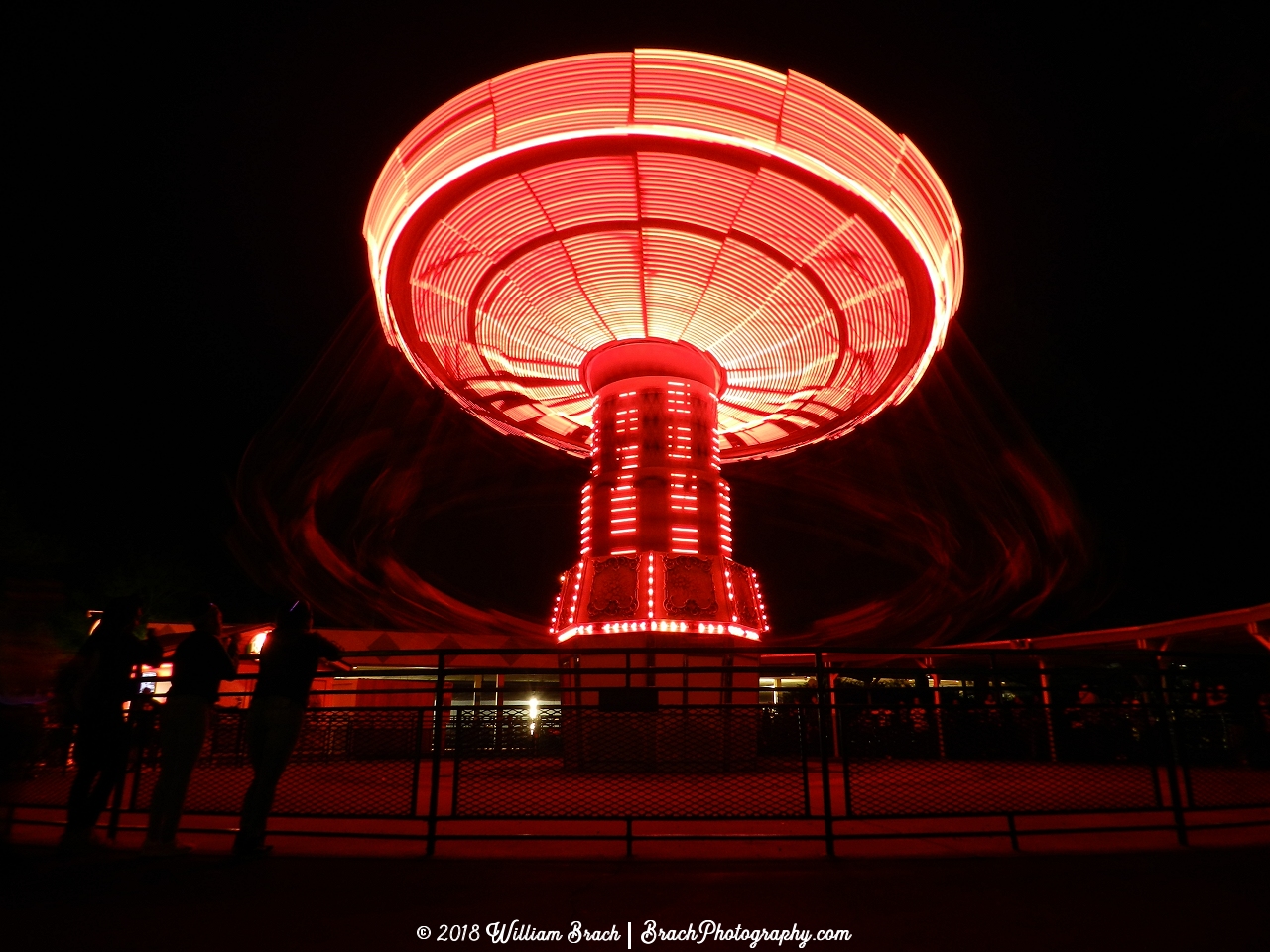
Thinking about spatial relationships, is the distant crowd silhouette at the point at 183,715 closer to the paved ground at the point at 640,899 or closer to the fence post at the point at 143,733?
the paved ground at the point at 640,899

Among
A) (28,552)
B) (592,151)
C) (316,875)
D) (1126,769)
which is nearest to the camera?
(316,875)

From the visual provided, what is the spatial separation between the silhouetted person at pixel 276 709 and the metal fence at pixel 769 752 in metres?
0.39

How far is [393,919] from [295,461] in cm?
2519

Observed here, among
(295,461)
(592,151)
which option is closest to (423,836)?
(592,151)

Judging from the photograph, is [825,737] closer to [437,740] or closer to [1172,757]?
[1172,757]

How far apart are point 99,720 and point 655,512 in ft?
39.9

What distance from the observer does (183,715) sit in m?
5.99

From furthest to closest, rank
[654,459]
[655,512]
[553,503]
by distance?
[553,503] < [654,459] < [655,512]

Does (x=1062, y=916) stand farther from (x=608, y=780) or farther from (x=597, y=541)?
(x=597, y=541)

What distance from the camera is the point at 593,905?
457cm

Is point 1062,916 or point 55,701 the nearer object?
point 1062,916

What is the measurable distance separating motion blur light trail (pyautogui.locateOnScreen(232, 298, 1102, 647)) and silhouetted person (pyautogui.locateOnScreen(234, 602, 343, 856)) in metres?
19.3

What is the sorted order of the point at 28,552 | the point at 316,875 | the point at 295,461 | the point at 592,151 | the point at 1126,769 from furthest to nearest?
the point at 28,552, the point at 295,461, the point at 592,151, the point at 1126,769, the point at 316,875

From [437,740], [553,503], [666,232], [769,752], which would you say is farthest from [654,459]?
[553,503]
